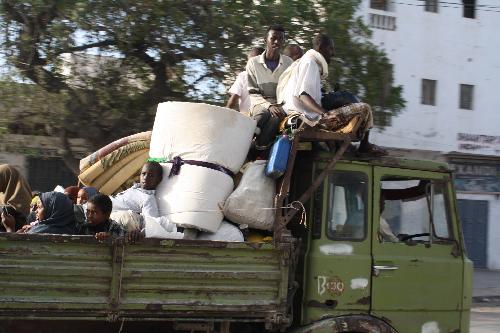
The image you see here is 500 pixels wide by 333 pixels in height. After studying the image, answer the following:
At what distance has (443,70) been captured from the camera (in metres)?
16.2

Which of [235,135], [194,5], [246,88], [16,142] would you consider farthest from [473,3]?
[235,135]

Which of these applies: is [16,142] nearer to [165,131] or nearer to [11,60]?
[11,60]

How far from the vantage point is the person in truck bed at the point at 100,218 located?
377 centimetres

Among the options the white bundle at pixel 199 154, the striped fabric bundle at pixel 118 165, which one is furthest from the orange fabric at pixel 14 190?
the white bundle at pixel 199 154

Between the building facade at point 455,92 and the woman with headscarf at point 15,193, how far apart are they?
11.6 meters

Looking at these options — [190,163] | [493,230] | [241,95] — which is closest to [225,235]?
[190,163]

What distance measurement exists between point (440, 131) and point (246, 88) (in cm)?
1198

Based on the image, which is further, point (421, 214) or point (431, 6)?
point (431, 6)

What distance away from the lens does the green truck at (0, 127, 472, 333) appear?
11.0ft

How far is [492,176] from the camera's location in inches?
677

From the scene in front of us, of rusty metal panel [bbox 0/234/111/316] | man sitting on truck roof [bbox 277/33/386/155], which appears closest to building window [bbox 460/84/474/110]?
man sitting on truck roof [bbox 277/33/386/155]

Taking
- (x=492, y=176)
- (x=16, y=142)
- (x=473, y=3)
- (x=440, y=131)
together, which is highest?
(x=473, y=3)

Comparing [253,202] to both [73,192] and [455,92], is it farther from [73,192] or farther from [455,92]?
[455,92]

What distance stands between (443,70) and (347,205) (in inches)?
514
